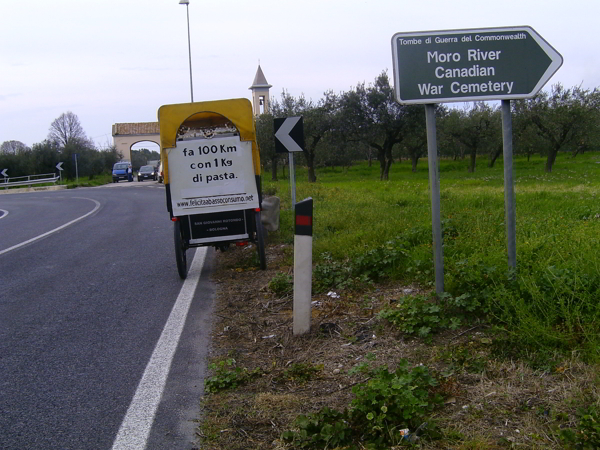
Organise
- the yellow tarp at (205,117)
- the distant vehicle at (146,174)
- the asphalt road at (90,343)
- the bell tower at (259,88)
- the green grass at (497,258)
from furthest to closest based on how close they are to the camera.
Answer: the bell tower at (259,88)
the distant vehicle at (146,174)
the yellow tarp at (205,117)
the green grass at (497,258)
the asphalt road at (90,343)

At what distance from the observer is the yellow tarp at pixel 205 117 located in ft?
27.0

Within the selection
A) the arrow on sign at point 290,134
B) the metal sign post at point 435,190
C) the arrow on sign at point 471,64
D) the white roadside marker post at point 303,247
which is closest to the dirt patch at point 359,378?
the white roadside marker post at point 303,247

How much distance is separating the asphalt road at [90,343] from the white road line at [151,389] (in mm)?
41

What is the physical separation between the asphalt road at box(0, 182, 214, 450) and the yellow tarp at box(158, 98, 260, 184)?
6.11ft

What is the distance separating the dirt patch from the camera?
10.1 feet

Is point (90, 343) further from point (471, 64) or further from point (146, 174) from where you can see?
point (146, 174)

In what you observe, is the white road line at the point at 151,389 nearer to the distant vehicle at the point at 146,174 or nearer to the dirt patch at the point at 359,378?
the dirt patch at the point at 359,378

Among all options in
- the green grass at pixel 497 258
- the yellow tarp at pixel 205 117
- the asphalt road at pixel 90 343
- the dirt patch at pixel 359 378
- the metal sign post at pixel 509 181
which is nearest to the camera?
the dirt patch at pixel 359 378

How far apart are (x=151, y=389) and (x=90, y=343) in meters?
1.38

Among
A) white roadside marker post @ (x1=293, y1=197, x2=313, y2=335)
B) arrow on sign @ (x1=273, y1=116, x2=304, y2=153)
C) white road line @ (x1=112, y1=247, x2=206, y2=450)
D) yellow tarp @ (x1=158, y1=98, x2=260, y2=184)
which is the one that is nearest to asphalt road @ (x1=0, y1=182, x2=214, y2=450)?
white road line @ (x1=112, y1=247, x2=206, y2=450)

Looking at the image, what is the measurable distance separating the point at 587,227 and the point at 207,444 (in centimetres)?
617

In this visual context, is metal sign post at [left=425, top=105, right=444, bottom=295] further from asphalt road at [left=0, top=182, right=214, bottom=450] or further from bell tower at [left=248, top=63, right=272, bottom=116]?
bell tower at [left=248, top=63, right=272, bottom=116]

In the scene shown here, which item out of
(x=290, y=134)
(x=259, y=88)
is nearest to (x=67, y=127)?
(x=259, y=88)

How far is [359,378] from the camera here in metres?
3.94
